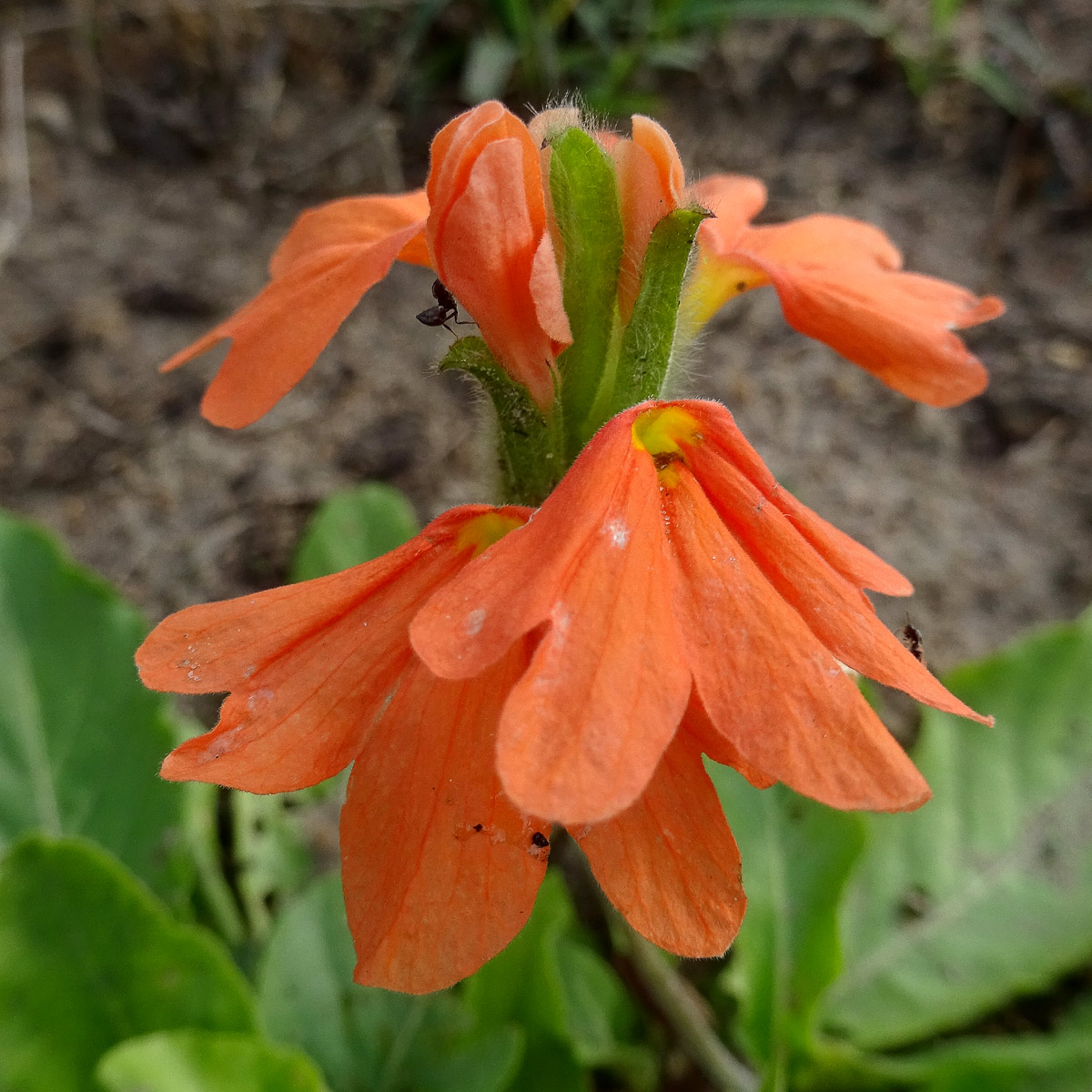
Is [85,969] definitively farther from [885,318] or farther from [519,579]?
[885,318]

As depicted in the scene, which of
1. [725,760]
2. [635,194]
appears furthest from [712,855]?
[635,194]

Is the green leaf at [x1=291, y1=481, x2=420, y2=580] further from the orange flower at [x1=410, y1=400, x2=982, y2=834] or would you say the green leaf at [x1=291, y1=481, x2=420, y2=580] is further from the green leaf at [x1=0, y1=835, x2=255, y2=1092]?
the orange flower at [x1=410, y1=400, x2=982, y2=834]

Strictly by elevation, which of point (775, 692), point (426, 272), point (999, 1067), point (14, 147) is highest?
point (775, 692)

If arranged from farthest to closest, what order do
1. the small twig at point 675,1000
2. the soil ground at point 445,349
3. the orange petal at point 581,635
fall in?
the soil ground at point 445,349
the small twig at point 675,1000
the orange petal at point 581,635

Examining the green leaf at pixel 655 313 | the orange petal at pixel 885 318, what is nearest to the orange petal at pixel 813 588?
the green leaf at pixel 655 313

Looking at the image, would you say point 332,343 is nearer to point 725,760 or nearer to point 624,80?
point 624,80

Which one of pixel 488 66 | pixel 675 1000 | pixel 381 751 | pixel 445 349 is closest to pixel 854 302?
pixel 381 751

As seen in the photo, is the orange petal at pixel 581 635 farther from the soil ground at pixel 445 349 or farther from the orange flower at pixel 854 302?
the soil ground at pixel 445 349
